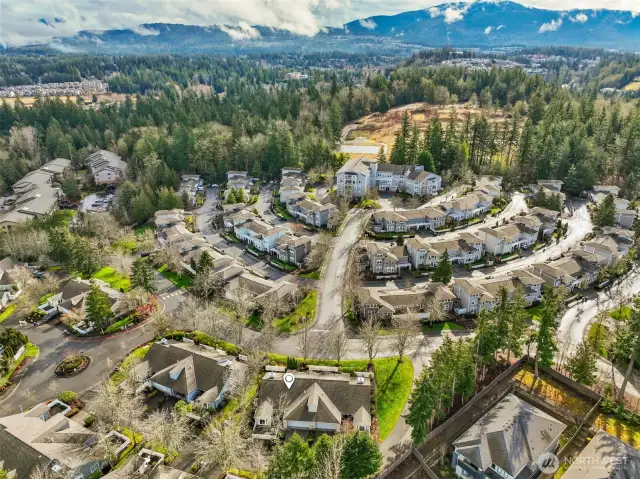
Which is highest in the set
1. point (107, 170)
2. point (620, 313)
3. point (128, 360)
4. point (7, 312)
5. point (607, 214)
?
point (107, 170)

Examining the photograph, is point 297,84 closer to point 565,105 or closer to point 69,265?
point 565,105

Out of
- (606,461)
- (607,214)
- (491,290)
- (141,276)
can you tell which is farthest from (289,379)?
(607,214)

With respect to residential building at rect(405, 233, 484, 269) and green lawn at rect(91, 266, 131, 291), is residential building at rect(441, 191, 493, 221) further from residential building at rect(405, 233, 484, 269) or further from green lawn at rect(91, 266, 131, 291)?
green lawn at rect(91, 266, 131, 291)

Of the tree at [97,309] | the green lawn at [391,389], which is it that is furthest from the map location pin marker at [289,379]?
the tree at [97,309]

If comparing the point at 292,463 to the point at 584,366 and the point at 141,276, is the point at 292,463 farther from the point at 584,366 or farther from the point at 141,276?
the point at 141,276

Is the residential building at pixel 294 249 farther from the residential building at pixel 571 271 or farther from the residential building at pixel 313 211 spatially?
the residential building at pixel 571 271

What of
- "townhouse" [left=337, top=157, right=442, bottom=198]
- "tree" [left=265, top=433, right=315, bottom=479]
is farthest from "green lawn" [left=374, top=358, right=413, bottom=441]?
"townhouse" [left=337, top=157, right=442, bottom=198]
